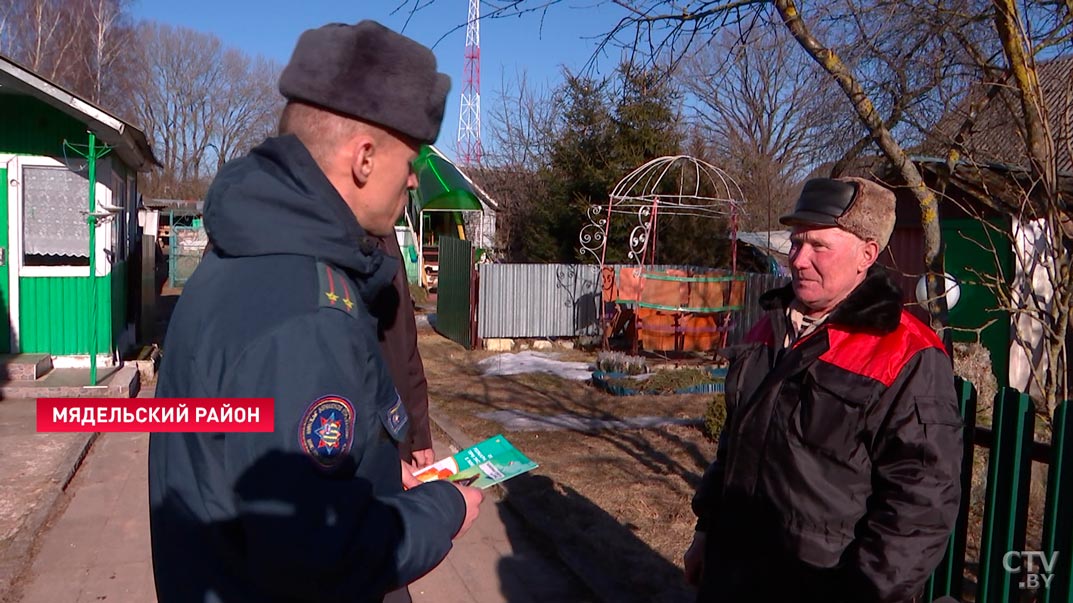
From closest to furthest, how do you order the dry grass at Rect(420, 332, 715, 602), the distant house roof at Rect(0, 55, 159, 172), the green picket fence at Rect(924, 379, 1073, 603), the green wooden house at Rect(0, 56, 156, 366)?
1. the green picket fence at Rect(924, 379, 1073, 603)
2. the dry grass at Rect(420, 332, 715, 602)
3. the distant house roof at Rect(0, 55, 159, 172)
4. the green wooden house at Rect(0, 56, 156, 366)

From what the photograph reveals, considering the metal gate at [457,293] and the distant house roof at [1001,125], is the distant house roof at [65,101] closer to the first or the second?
the metal gate at [457,293]

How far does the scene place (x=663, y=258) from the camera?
1711 cm

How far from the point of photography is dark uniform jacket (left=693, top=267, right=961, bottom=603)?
204 centimetres

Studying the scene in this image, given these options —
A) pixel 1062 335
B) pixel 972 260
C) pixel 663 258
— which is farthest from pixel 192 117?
pixel 1062 335

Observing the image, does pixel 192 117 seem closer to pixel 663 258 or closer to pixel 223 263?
pixel 663 258

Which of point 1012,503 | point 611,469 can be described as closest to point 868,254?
point 1012,503

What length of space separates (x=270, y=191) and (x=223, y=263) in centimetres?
15

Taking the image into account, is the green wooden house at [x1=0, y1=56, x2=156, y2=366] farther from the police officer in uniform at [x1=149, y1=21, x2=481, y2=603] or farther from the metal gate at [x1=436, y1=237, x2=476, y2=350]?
the police officer in uniform at [x1=149, y1=21, x2=481, y2=603]

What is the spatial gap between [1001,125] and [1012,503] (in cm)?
381

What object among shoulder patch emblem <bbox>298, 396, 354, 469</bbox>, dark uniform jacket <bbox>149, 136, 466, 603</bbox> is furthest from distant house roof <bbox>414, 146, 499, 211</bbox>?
shoulder patch emblem <bbox>298, 396, 354, 469</bbox>

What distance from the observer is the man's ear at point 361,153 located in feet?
4.89
